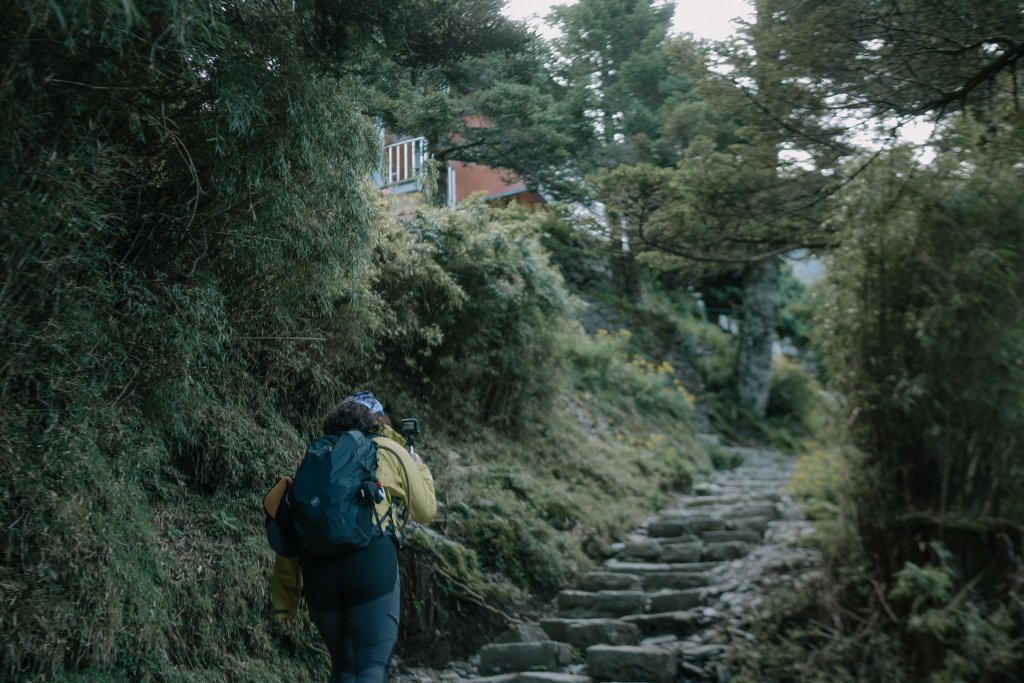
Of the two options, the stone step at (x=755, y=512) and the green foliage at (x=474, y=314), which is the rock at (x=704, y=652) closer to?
the stone step at (x=755, y=512)

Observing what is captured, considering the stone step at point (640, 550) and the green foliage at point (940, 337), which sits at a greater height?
the green foliage at point (940, 337)

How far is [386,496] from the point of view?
3867 millimetres

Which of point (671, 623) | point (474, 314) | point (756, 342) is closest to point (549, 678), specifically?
point (671, 623)

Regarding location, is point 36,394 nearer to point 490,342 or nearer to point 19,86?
point 19,86

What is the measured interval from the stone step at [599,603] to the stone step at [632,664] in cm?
100

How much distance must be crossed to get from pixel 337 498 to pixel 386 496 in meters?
0.33

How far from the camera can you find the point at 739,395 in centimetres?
1780

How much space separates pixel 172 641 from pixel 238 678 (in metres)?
0.41

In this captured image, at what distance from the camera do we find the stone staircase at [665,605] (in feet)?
18.8

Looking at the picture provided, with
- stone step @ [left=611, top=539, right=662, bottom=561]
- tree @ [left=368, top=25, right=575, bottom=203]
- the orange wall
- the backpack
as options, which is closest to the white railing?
tree @ [left=368, top=25, right=575, bottom=203]

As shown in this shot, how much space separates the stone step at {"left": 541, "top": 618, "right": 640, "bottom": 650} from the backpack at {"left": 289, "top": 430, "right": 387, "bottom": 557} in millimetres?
3200

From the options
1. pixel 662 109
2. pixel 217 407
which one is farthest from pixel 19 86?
pixel 662 109

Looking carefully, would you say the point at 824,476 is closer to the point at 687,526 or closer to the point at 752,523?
the point at 752,523

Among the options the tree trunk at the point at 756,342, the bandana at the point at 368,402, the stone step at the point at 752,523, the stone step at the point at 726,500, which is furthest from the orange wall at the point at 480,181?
the tree trunk at the point at 756,342
